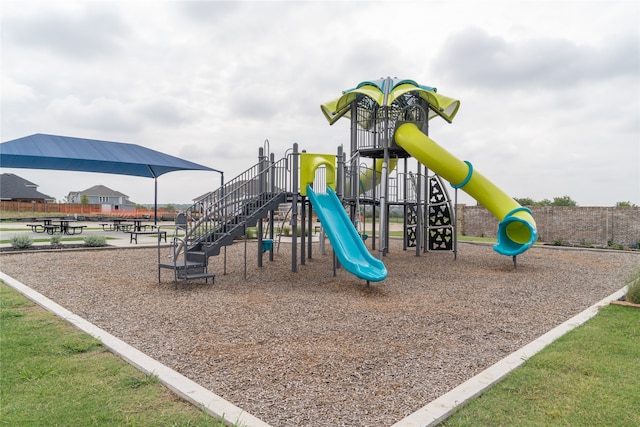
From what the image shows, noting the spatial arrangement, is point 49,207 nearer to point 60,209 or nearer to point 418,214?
point 60,209

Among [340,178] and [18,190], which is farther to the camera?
[18,190]

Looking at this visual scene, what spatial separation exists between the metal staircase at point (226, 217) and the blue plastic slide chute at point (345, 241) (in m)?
0.99

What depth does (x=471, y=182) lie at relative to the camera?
42.6 ft

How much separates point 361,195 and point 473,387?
1040 cm

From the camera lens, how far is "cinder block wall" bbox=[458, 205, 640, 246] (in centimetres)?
2198

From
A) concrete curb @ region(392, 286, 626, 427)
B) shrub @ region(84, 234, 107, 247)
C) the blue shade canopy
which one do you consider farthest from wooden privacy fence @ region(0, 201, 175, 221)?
concrete curb @ region(392, 286, 626, 427)

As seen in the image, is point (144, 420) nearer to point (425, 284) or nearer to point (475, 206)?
point (425, 284)

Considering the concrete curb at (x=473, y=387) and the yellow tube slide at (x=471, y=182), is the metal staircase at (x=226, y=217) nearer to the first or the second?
the yellow tube slide at (x=471, y=182)

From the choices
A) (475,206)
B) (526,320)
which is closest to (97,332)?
(526,320)

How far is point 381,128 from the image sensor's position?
1409 cm

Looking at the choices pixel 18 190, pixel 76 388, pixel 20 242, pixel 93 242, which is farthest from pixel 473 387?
pixel 18 190

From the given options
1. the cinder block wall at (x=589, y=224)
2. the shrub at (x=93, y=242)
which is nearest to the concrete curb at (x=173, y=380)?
the shrub at (x=93, y=242)

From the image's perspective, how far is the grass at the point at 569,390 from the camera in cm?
334

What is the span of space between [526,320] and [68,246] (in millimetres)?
15348
